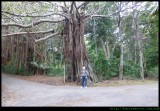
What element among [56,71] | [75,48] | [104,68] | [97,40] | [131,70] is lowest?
[56,71]

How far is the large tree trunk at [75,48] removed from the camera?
17.9 metres

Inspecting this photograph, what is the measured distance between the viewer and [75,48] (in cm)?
1814

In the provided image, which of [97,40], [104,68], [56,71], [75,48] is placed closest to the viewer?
[75,48]

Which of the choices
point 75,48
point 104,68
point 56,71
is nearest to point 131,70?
point 104,68

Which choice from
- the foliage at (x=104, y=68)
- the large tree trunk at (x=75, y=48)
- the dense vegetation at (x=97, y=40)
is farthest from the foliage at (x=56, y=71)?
the large tree trunk at (x=75, y=48)

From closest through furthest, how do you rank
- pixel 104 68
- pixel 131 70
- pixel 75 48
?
pixel 75 48, pixel 104 68, pixel 131 70

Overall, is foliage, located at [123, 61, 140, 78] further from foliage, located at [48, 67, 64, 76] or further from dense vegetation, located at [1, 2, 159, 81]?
foliage, located at [48, 67, 64, 76]

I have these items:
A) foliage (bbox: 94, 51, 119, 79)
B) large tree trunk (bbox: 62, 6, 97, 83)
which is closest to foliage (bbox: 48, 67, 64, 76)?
foliage (bbox: 94, 51, 119, 79)

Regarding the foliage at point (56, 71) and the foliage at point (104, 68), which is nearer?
the foliage at point (104, 68)

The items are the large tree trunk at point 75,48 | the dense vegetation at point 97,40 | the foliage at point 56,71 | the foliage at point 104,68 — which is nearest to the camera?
the large tree trunk at point 75,48

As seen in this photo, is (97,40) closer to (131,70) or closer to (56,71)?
(56,71)

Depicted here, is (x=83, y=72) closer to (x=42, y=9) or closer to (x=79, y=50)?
(x=79, y=50)

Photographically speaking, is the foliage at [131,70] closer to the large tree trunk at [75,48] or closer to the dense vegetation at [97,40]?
the dense vegetation at [97,40]

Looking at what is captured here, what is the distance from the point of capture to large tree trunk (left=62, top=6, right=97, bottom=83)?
58.7ft
